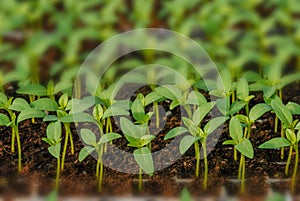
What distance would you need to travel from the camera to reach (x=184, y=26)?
281cm

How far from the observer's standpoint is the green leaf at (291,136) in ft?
6.76

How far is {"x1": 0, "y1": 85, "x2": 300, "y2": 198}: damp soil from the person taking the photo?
2.06m

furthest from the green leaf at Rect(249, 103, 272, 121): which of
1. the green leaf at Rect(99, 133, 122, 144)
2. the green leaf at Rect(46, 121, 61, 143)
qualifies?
the green leaf at Rect(46, 121, 61, 143)

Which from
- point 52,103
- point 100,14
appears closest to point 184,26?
point 100,14

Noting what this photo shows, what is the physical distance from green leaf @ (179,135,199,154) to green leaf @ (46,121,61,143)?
35 cm

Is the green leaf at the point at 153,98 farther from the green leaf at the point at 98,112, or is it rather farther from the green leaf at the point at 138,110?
the green leaf at the point at 98,112

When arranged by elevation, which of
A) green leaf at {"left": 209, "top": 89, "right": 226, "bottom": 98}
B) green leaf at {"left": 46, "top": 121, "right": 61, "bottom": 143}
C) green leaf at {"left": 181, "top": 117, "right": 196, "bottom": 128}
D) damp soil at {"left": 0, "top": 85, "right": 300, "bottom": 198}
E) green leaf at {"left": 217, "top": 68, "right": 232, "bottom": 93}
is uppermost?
green leaf at {"left": 217, "top": 68, "right": 232, "bottom": 93}

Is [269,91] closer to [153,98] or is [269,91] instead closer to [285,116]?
[285,116]

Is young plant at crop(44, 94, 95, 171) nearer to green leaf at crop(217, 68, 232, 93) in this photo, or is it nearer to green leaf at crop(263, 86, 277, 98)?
green leaf at crop(217, 68, 232, 93)

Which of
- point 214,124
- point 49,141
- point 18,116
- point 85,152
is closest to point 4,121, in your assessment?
point 18,116

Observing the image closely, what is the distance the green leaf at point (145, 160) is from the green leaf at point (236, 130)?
9.6 inches

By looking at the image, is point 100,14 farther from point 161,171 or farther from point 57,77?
point 161,171

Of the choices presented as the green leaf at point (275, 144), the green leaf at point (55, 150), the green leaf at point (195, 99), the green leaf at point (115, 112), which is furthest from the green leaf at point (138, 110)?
the green leaf at point (275, 144)

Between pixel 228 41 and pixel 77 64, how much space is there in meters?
0.60
